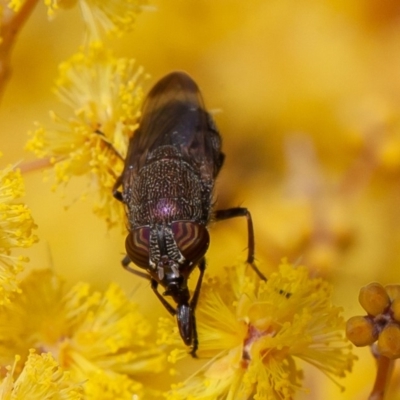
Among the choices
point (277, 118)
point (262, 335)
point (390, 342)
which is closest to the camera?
point (390, 342)

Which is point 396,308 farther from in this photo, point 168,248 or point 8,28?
point 8,28

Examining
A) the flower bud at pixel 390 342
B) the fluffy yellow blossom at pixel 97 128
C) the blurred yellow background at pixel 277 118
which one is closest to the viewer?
the flower bud at pixel 390 342

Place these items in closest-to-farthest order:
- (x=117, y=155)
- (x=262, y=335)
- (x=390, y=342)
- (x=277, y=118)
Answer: (x=390, y=342), (x=262, y=335), (x=117, y=155), (x=277, y=118)

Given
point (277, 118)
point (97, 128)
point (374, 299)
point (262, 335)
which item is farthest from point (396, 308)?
point (277, 118)

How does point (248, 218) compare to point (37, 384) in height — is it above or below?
above

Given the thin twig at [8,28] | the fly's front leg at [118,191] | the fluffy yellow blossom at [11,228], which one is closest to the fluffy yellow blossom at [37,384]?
the fluffy yellow blossom at [11,228]

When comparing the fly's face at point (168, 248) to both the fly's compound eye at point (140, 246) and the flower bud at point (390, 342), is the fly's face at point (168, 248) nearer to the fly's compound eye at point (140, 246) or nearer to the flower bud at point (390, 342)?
the fly's compound eye at point (140, 246)
